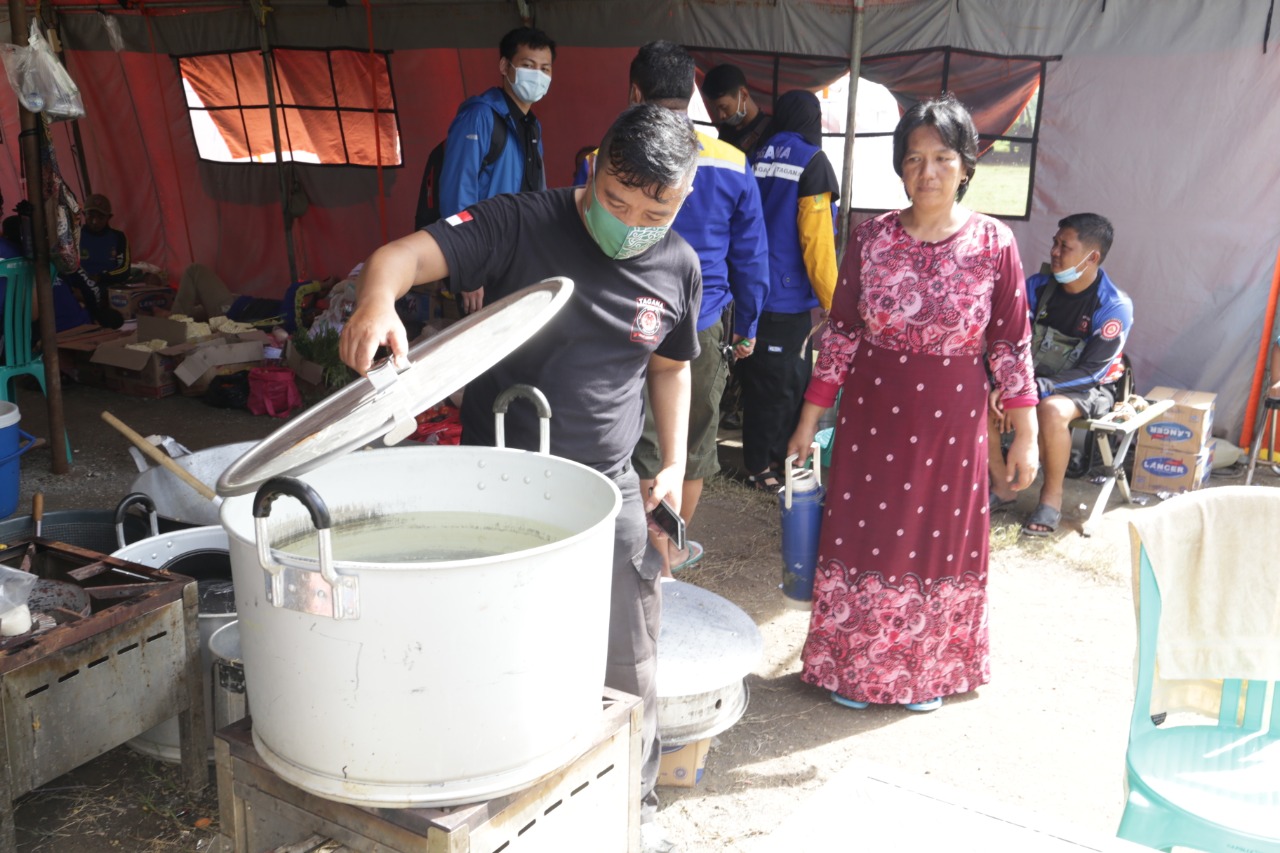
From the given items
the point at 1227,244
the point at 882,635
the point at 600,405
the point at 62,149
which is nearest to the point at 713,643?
the point at 882,635

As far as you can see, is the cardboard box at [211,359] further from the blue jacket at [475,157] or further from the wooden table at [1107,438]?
the wooden table at [1107,438]

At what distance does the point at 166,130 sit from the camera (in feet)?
34.3

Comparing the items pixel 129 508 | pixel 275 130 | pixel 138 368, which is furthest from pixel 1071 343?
pixel 275 130

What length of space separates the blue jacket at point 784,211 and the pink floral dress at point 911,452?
1989 mm

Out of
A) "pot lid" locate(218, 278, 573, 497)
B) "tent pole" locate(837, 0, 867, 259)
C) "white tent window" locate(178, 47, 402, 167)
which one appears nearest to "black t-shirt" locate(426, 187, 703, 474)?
"pot lid" locate(218, 278, 573, 497)

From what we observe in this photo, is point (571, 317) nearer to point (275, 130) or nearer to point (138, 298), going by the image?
point (275, 130)

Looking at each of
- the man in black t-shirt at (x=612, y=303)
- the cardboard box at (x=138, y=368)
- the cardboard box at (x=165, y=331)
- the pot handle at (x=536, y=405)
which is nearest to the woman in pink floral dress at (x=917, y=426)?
the man in black t-shirt at (x=612, y=303)

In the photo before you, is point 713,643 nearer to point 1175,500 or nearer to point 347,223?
point 1175,500

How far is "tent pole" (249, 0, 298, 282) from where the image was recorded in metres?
9.19

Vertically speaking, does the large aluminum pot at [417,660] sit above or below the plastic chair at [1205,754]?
above

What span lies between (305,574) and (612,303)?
1072 mm

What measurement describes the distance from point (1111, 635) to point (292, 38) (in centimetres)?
821

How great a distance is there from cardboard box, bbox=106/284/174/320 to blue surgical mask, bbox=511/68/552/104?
6.19 metres

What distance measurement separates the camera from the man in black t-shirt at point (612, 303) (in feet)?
7.01
